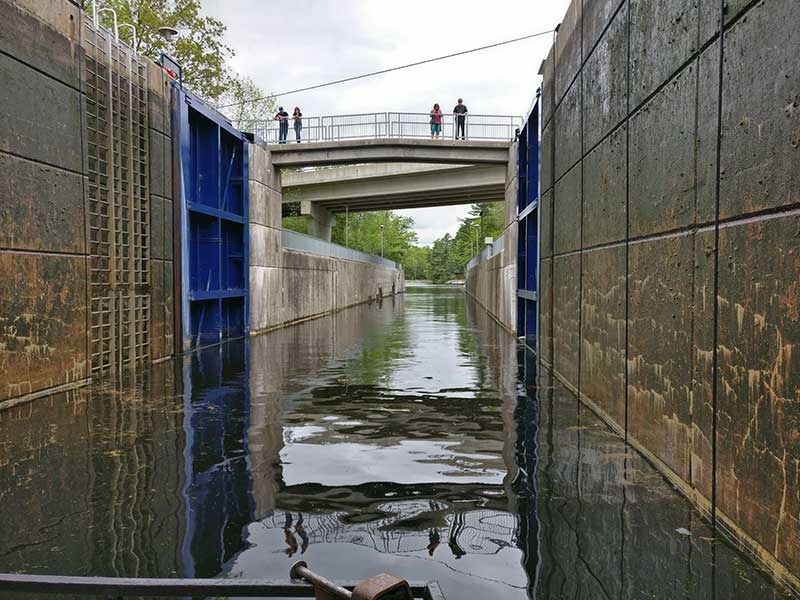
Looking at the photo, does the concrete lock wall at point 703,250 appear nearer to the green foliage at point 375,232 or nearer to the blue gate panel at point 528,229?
the blue gate panel at point 528,229

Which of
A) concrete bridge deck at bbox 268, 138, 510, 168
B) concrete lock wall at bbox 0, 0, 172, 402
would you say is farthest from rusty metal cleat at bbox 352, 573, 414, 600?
concrete bridge deck at bbox 268, 138, 510, 168

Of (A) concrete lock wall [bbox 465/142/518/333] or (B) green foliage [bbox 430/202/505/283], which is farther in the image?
(B) green foliage [bbox 430/202/505/283]

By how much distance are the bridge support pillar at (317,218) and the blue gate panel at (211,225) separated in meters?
24.3

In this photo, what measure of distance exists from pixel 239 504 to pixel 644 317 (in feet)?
13.7

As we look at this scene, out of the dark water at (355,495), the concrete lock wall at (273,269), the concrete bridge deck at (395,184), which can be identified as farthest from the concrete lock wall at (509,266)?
the concrete bridge deck at (395,184)

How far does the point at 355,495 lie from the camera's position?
5.76m

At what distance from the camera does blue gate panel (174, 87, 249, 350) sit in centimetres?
1634

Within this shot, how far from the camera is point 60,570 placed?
Result: 4.26m

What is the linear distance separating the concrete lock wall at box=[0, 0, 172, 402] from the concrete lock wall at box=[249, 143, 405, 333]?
9941mm

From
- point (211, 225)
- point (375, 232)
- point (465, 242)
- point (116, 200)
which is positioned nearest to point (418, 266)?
point (465, 242)

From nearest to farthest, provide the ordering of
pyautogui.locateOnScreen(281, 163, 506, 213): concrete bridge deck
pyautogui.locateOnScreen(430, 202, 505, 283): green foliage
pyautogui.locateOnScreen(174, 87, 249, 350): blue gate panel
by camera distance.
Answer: pyautogui.locateOnScreen(174, 87, 249, 350): blue gate panel < pyautogui.locateOnScreen(281, 163, 506, 213): concrete bridge deck < pyautogui.locateOnScreen(430, 202, 505, 283): green foliage

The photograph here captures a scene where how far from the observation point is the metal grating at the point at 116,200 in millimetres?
12133

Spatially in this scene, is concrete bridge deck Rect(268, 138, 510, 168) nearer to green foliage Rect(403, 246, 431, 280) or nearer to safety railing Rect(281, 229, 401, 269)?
safety railing Rect(281, 229, 401, 269)

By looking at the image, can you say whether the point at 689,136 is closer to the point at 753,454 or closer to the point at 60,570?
the point at 753,454
